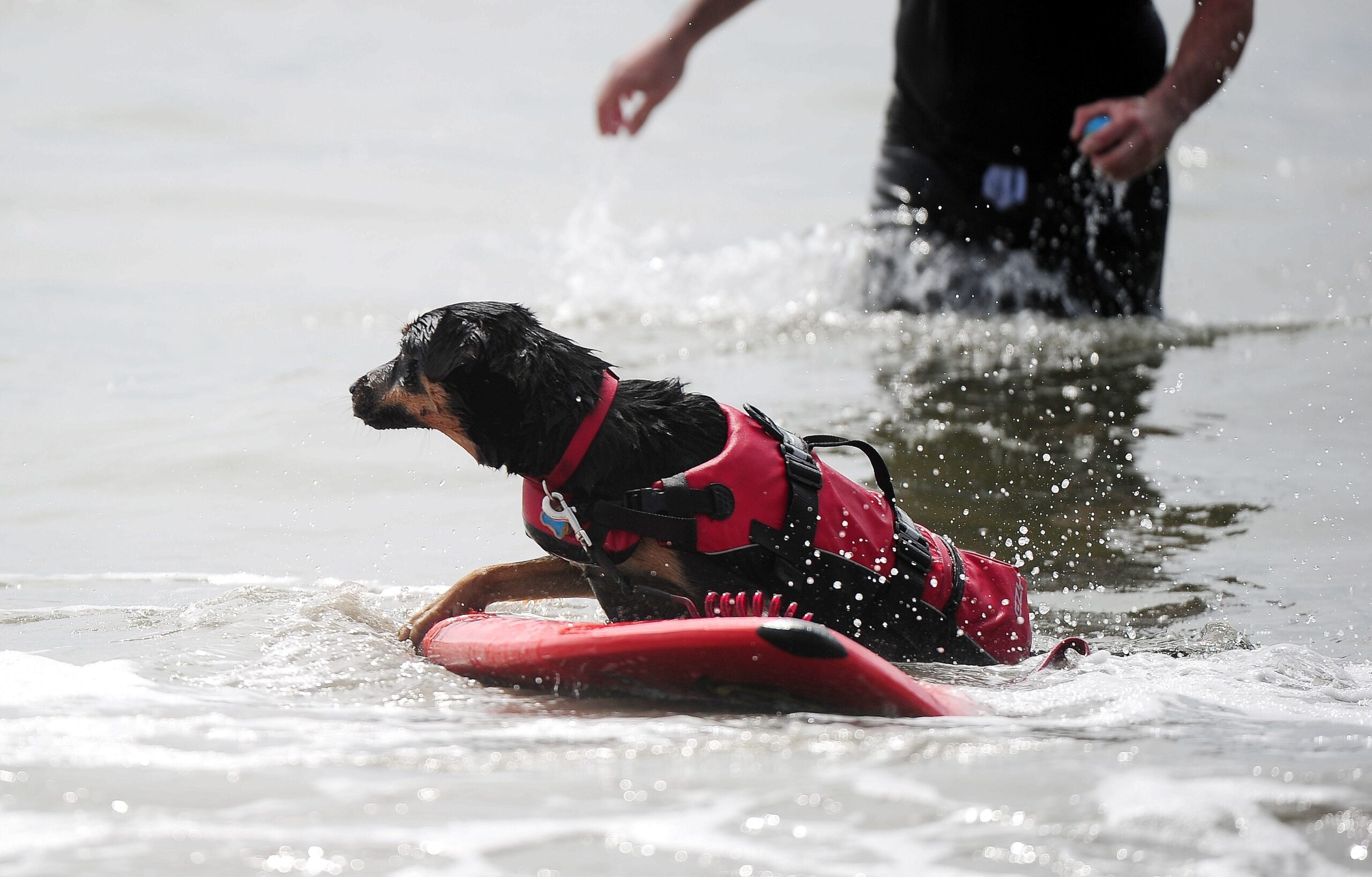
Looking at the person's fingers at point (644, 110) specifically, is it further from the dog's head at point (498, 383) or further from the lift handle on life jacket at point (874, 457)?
the lift handle on life jacket at point (874, 457)

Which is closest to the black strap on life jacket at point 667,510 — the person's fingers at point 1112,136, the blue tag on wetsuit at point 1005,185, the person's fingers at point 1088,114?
the person's fingers at point 1112,136

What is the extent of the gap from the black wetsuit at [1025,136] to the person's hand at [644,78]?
1.28 metres

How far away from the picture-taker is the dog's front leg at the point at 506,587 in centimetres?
393

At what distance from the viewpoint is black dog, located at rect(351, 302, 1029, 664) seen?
3680 mm

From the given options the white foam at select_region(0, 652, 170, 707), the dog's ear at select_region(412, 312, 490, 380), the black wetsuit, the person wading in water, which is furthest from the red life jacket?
the black wetsuit

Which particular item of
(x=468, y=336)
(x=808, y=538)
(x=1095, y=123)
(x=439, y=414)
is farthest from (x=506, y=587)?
(x=1095, y=123)

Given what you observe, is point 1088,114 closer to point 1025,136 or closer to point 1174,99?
point 1174,99

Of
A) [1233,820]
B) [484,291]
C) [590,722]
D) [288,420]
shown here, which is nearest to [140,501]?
[288,420]

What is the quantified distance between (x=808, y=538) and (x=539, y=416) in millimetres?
800

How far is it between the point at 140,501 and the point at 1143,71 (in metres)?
5.01

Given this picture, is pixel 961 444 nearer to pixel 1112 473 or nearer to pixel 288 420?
pixel 1112 473

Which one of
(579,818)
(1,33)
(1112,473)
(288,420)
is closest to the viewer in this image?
(579,818)

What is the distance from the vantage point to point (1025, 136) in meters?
6.87

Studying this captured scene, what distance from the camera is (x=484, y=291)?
11.6 metres
